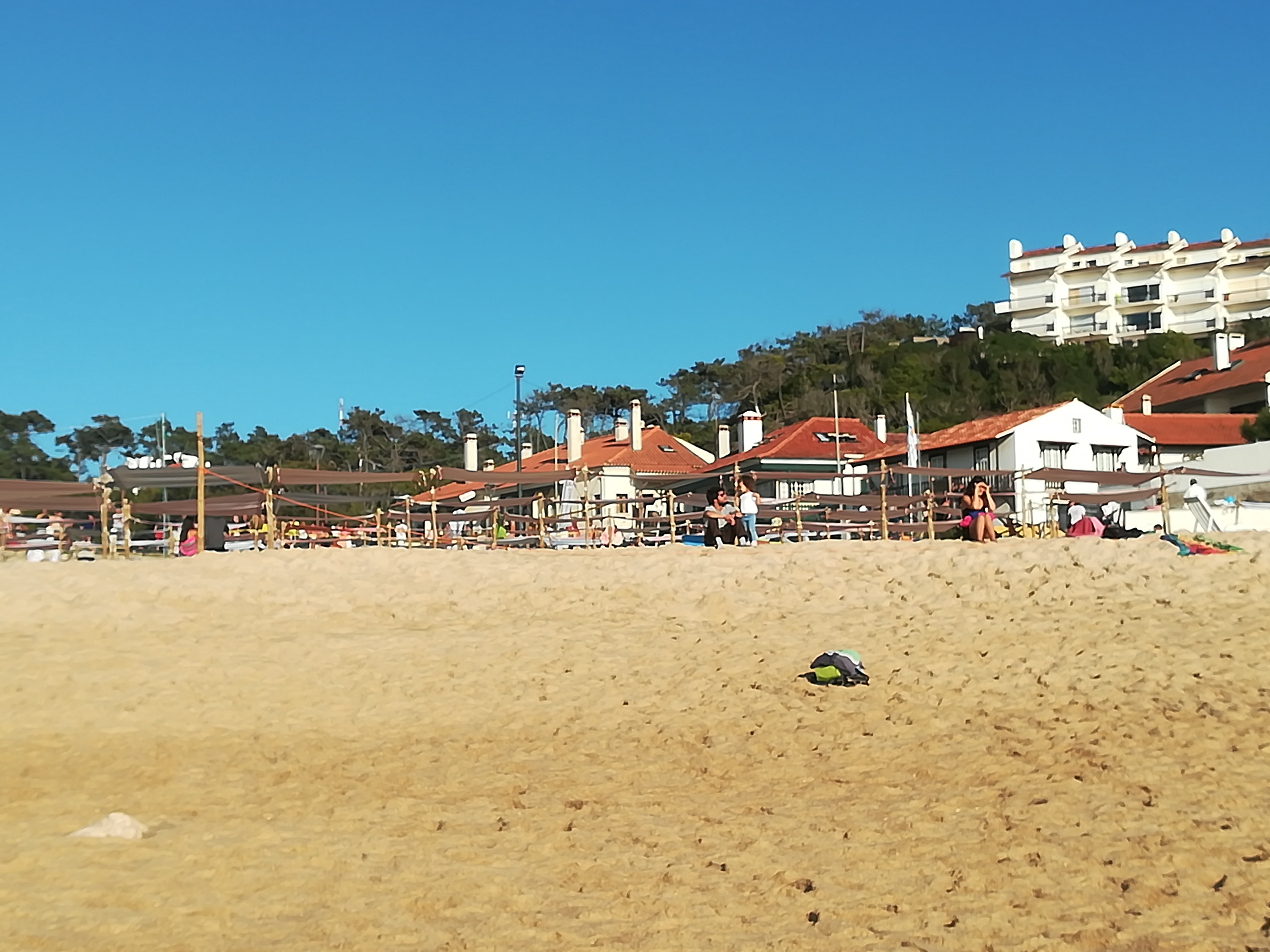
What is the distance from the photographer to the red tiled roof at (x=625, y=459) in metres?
44.1

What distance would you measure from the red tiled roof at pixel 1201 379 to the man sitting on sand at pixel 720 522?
3377cm

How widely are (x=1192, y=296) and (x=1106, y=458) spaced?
32870 millimetres

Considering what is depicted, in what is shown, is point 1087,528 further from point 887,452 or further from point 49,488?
point 887,452

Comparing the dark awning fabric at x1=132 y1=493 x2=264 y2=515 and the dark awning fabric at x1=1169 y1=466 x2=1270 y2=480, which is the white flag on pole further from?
the dark awning fabric at x1=132 y1=493 x2=264 y2=515

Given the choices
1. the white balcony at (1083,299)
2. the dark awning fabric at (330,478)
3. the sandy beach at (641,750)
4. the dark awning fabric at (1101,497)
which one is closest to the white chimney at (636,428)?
the dark awning fabric at (1101,497)

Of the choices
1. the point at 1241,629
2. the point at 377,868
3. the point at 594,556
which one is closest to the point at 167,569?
the point at 594,556

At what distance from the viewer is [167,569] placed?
14.4m

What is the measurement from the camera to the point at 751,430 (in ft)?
149

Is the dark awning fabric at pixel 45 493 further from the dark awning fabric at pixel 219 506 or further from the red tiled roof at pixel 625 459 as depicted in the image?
the red tiled roof at pixel 625 459

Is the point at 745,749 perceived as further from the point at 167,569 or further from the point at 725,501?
the point at 725,501

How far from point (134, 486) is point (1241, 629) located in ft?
58.5

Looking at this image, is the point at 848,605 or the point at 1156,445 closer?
the point at 848,605

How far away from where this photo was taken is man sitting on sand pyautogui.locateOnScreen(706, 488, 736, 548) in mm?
18219

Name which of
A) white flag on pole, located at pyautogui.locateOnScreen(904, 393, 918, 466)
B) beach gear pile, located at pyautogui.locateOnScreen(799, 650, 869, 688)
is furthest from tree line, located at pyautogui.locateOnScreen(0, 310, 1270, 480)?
beach gear pile, located at pyautogui.locateOnScreen(799, 650, 869, 688)
